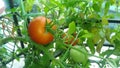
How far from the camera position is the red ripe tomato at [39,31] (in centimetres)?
51

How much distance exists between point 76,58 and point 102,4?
17 cm

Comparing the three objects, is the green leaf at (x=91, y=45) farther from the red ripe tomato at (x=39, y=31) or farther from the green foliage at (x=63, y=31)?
the red ripe tomato at (x=39, y=31)

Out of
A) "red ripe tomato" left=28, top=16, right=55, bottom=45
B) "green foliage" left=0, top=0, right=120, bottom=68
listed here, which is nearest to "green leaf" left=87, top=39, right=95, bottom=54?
"green foliage" left=0, top=0, right=120, bottom=68

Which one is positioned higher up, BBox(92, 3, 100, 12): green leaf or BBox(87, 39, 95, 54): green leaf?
BBox(92, 3, 100, 12): green leaf

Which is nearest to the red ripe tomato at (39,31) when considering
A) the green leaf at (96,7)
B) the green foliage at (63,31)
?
the green foliage at (63,31)

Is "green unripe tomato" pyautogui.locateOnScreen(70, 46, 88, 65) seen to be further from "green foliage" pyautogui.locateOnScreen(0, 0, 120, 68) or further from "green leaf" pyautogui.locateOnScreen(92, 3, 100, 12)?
"green leaf" pyautogui.locateOnScreen(92, 3, 100, 12)

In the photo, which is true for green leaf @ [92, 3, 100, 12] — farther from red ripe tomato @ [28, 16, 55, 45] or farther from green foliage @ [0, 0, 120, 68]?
red ripe tomato @ [28, 16, 55, 45]

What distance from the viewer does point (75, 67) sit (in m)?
0.57

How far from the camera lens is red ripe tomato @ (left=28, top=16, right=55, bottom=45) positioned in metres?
0.51

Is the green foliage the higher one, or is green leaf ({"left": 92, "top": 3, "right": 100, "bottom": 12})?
green leaf ({"left": 92, "top": 3, "right": 100, "bottom": 12})

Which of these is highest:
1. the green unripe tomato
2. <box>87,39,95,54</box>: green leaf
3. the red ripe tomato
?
the red ripe tomato

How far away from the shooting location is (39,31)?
515 mm

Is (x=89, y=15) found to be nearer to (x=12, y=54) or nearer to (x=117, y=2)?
(x=117, y=2)

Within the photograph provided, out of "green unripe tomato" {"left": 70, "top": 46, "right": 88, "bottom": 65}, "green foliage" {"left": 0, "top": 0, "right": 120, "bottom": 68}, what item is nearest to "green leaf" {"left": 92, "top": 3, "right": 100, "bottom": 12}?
"green foliage" {"left": 0, "top": 0, "right": 120, "bottom": 68}
